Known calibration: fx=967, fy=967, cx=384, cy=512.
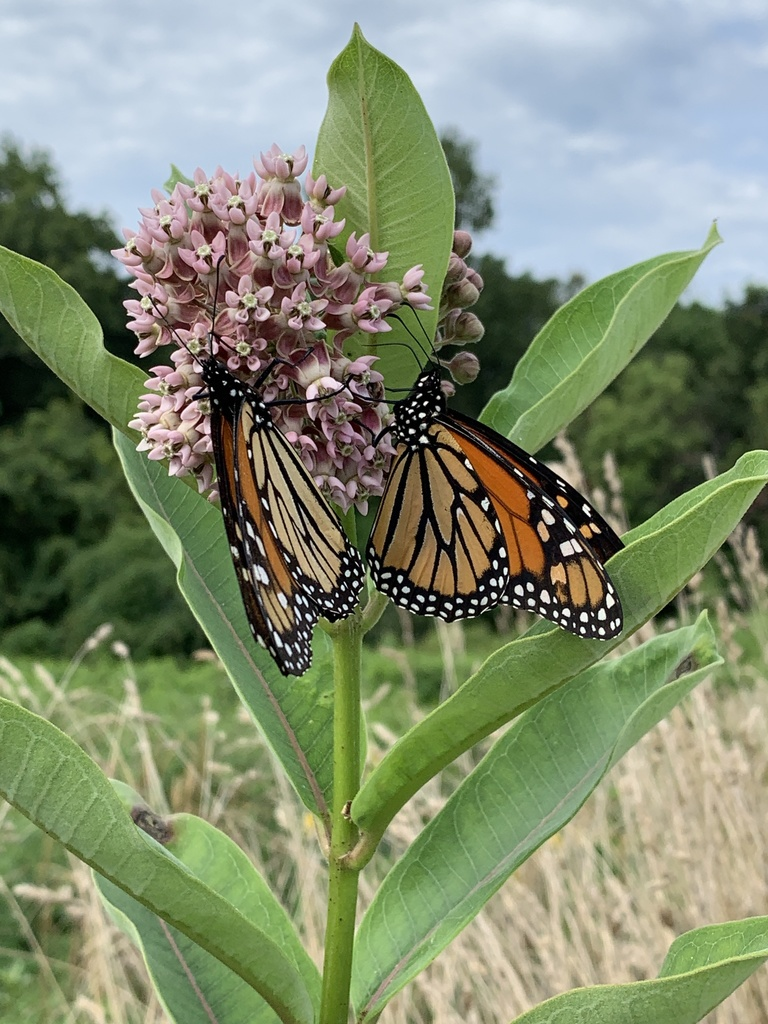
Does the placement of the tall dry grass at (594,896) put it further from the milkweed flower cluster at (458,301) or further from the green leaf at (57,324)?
the green leaf at (57,324)

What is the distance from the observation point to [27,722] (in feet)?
2.14

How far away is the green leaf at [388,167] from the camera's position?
749 mm

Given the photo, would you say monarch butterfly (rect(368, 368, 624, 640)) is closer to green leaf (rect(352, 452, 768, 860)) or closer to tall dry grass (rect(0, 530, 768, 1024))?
green leaf (rect(352, 452, 768, 860))

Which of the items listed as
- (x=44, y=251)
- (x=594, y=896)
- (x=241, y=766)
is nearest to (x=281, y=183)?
(x=594, y=896)

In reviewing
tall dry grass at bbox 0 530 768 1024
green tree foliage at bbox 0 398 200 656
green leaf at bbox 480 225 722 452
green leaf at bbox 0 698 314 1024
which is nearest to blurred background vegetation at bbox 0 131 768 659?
green tree foliage at bbox 0 398 200 656

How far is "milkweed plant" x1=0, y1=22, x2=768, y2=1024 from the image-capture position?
71 centimetres

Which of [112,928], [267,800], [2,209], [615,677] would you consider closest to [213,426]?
[615,677]

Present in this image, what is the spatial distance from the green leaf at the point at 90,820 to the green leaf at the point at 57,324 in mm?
278

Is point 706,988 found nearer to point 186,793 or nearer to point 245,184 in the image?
point 245,184

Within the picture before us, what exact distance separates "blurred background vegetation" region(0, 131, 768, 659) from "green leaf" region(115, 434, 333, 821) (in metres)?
7.05

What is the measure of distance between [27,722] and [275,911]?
1.39 feet

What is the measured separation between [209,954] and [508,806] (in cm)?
32

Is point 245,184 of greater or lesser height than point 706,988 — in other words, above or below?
above

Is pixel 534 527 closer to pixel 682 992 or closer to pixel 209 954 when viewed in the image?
pixel 682 992
